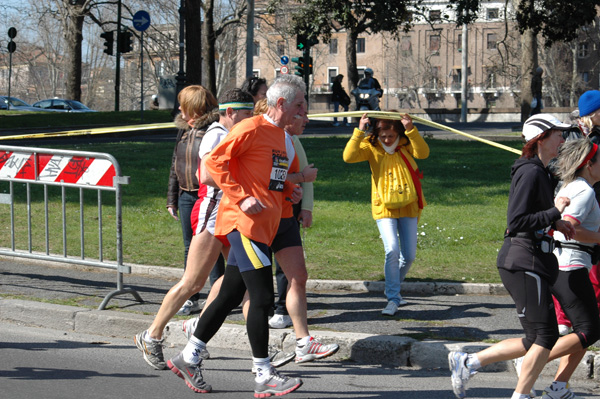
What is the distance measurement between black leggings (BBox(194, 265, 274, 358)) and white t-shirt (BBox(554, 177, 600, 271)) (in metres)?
1.78

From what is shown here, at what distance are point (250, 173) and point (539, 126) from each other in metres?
1.73

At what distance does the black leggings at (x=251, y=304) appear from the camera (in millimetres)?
4918

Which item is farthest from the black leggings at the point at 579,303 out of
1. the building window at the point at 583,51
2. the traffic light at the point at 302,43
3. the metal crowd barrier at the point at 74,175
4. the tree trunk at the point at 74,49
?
the building window at the point at 583,51

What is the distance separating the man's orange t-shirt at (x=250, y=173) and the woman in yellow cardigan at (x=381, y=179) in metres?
1.94

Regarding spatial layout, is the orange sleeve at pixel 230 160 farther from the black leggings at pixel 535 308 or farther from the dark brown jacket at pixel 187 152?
the black leggings at pixel 535 308

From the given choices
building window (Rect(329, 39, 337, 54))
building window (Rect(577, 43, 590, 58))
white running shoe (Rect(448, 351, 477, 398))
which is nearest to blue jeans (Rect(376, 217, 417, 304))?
white running shoe (Rect(448, 351, 477, 398))

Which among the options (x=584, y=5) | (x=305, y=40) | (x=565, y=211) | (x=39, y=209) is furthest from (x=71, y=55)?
(x=565, y=211)

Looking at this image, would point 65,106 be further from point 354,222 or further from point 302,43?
point 354,222

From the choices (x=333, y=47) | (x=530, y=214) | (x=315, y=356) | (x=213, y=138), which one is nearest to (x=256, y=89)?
(x=213, y=138)

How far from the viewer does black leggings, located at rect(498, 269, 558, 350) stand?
4527 mm

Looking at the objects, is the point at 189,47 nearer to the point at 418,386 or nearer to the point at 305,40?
the point at 305,40

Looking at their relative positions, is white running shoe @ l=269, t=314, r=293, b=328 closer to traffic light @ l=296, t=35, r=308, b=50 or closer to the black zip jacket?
the black zip jacket

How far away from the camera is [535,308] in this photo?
4551 millimetres

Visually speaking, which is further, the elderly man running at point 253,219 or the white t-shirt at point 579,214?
the elderly man running at point 253,219
